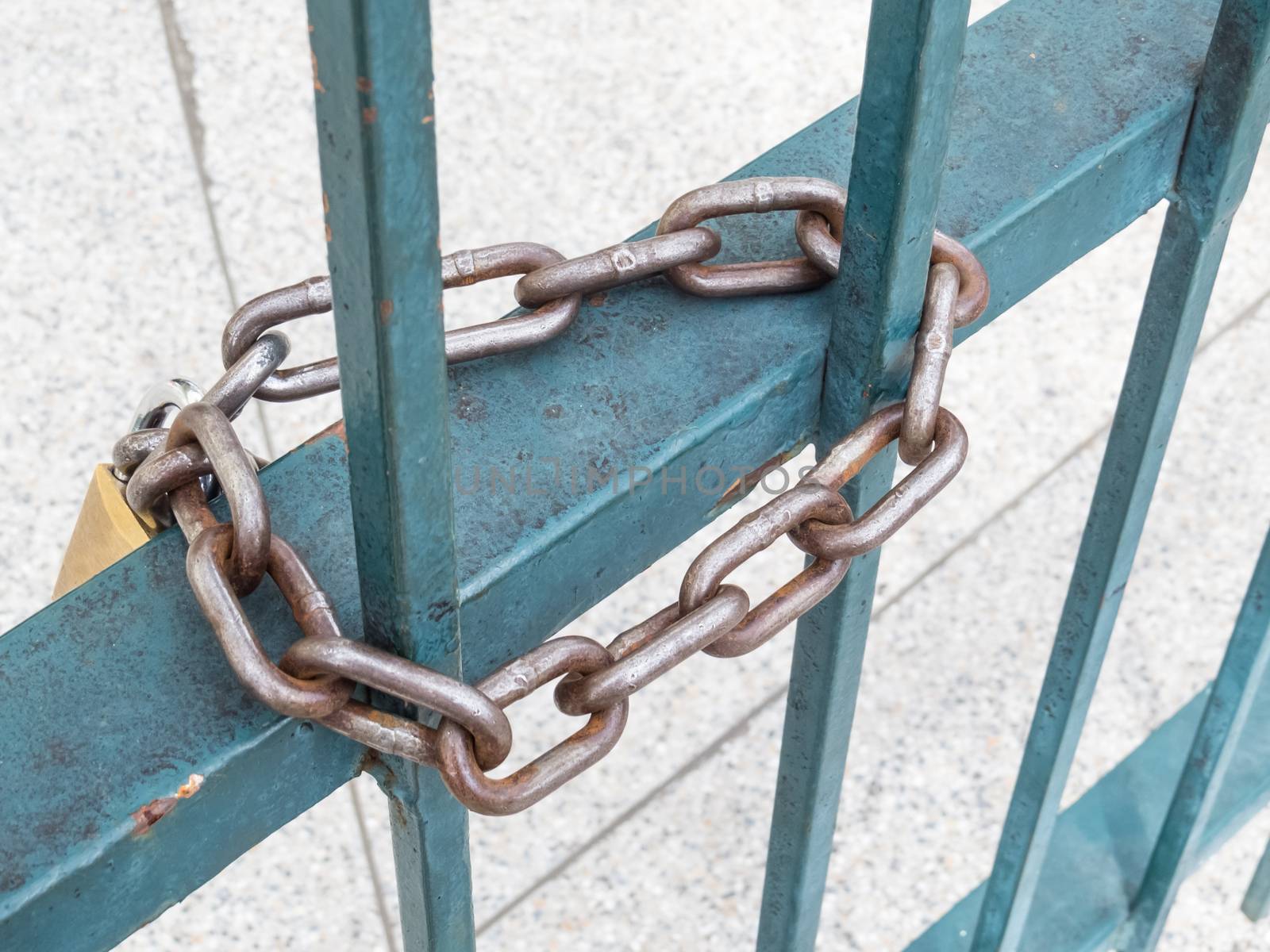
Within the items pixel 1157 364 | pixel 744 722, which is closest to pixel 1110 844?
pixel 744 722

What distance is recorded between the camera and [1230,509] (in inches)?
87.0

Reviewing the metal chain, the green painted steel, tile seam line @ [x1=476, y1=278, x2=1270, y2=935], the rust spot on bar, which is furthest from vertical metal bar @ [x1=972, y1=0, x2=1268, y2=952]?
tile seam line @ [x1=476, y1=278, x2=1270, y2=935]

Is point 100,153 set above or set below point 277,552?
below

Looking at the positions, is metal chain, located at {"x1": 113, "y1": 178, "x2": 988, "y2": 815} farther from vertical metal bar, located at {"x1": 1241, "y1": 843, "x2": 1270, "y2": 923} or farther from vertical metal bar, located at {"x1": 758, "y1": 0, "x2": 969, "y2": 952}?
vertical metal bar, located at {"x1": 1241, "y1": 843, "x2": 1270, "y2": 923}

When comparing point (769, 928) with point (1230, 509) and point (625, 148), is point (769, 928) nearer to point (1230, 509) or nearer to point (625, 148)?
point (1230, 509)

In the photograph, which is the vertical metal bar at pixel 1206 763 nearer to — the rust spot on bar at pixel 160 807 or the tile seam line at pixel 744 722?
the tile seam line at pixel 744 722

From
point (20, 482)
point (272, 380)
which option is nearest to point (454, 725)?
point (272, 380)

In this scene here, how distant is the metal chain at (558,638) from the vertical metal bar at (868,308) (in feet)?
0.08

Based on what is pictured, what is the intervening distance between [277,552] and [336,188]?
0.61 feet

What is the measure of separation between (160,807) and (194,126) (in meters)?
1.98

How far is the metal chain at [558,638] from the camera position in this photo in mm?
571

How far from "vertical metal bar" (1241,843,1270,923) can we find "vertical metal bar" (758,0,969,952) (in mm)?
1133

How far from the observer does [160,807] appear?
566 mm

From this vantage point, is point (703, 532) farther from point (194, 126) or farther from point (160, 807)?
point (160, 807)
